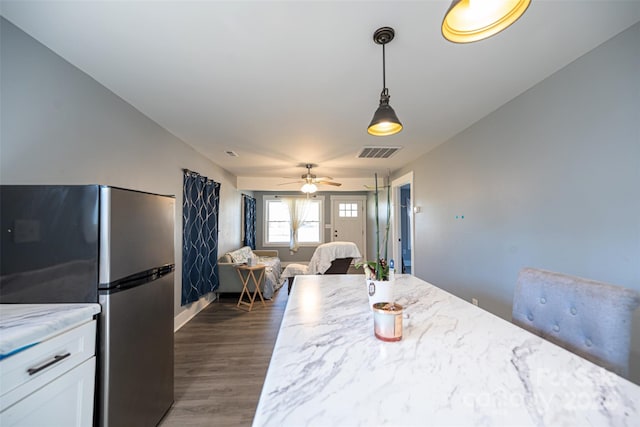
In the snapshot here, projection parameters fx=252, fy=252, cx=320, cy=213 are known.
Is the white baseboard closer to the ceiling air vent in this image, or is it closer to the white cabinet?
the white cabinet

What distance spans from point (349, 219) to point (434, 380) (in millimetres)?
6747

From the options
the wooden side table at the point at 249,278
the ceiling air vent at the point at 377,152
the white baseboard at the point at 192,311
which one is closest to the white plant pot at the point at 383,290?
the white baseboard at the point at 192,311

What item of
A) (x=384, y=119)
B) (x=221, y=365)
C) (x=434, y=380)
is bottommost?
(x=221, y=365)

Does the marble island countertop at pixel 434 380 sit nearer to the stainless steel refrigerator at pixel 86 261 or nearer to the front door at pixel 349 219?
the stainless steel refrigerator at pixel 86 261

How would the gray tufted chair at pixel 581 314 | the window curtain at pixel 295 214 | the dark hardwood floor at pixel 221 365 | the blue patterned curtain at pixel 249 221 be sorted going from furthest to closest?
the window curtain at pixel 295 214
the blue patterned curtain at pixel 249 221
the dark hardwood floor at pixel 221 365
the gray tufted chair at pixel 581 314

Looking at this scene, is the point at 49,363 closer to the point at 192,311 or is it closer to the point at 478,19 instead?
the point at 478,19

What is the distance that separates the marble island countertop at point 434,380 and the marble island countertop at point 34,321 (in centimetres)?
89

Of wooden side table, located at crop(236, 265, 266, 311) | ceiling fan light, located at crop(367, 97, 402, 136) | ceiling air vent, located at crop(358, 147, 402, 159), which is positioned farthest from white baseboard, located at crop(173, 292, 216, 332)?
ceiling air vent, located at crop(358, 147, 402, 159)

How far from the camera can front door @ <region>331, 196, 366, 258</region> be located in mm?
7348

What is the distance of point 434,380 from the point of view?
680mm

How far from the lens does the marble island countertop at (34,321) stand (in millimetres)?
861

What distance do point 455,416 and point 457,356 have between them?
0.96 ft

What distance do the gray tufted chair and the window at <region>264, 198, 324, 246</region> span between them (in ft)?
20.2

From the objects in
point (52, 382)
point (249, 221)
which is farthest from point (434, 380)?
point (249, 221)
